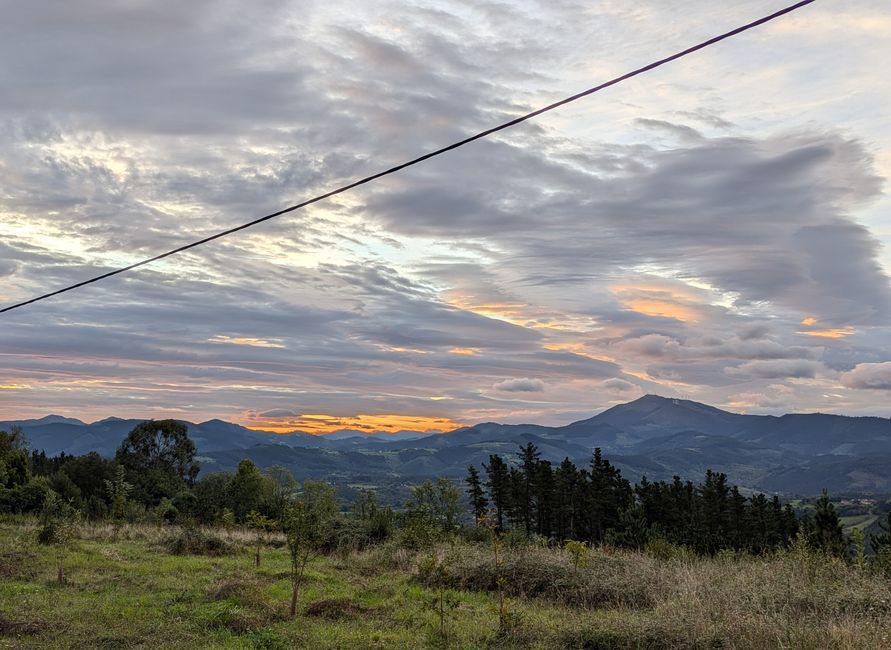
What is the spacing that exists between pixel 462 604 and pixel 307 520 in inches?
196

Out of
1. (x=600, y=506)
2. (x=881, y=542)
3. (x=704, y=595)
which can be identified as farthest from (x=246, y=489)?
(x=881, y=542)

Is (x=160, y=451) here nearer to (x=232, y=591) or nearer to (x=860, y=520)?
(x=232, y=591)

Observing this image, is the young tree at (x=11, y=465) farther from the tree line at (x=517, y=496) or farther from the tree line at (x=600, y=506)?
the tree line at (x=600, y=506)

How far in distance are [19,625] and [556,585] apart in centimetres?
1308

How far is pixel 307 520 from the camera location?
15531 mm

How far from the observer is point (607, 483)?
3201 inches

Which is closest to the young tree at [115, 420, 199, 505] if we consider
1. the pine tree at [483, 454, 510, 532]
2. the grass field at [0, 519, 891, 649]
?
the pine tree at [483, 454, 510, 532]

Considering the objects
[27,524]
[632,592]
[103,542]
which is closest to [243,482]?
[27,524]

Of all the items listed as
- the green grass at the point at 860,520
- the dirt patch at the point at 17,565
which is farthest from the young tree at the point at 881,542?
the green grass at the point at 860,520

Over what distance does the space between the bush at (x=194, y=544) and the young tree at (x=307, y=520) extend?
39.5 feet

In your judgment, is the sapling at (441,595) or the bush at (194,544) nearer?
the sapling at (441,595)

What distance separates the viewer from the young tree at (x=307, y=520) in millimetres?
15352

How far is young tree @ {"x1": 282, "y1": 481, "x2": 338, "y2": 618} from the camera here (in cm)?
1535

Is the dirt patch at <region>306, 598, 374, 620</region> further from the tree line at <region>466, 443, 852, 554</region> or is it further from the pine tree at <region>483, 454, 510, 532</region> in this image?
the pine tree at <region>483, 454, 510, 532</region>
